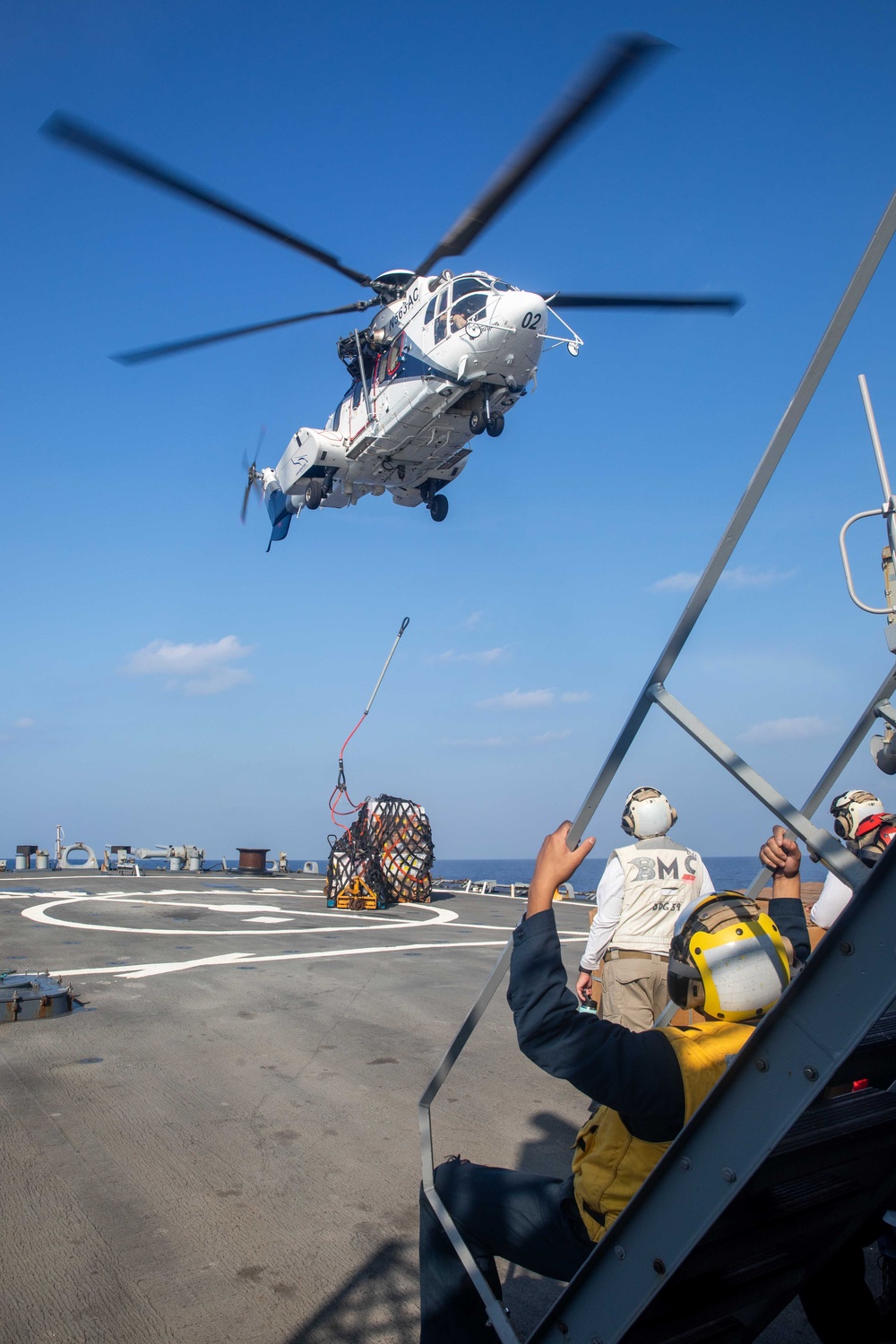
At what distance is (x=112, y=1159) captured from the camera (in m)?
4.28

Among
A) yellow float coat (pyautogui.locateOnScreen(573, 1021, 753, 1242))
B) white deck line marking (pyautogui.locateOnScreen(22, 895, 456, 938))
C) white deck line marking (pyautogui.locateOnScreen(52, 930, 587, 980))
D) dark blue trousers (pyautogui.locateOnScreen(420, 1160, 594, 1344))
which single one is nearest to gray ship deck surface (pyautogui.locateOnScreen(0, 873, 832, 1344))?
white deck line marking (pyautogui.locateOnScreen(52, 930, 587, 980))

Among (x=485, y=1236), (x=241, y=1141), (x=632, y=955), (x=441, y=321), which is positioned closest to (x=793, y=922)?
(x=485, y=1236)

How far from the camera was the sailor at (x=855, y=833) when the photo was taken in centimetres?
406

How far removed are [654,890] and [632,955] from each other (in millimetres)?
408

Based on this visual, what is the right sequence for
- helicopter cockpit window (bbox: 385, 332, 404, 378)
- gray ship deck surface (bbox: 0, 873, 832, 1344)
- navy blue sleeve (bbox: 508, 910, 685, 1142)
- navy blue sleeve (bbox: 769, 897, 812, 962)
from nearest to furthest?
navy blue sleeve (bbox: 508, 910, 685, 1142) < navy blue sleeve (bbox: 769, 897, 812, 962) < gray ship deck surface (bbox: 0, 873, 832, 1344) < helicopter cockpit window (bbox: 385, 332, 404, 378)

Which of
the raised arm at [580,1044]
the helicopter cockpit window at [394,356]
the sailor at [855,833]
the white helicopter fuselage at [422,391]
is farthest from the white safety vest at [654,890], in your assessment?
the helicopter cockpit window at [394,356]

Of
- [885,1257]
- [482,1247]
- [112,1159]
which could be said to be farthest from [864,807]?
[112,1159]

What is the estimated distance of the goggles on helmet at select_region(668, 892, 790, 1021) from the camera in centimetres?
209

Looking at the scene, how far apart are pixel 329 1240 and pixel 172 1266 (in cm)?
65

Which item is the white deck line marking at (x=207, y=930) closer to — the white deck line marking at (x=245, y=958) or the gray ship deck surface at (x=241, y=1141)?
the white deck line marking at (x=245, y=958)

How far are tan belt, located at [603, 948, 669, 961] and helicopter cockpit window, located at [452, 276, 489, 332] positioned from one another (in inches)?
425

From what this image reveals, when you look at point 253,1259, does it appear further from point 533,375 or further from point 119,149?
point 533,375

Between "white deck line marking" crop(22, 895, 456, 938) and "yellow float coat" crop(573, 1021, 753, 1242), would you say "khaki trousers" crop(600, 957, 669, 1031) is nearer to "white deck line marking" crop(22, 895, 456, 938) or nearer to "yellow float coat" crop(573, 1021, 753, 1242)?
"yellow float coat" crop(573, 1021, 753, 1242)

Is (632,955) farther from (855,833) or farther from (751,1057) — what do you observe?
(751,1057)
